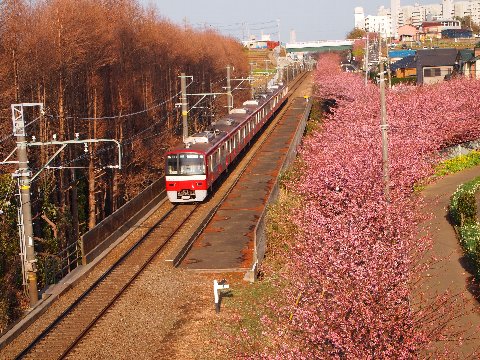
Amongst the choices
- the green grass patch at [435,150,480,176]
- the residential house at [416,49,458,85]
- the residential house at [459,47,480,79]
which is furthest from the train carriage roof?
the residential house at [416,49,458,85]

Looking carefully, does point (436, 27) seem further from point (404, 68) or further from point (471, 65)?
point (471, 65)

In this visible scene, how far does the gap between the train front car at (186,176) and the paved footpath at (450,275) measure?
8.50m

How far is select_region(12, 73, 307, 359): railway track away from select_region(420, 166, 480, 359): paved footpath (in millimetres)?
7479

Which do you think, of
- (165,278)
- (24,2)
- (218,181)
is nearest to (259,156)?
(218,181)

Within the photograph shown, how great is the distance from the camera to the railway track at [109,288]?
14.2m

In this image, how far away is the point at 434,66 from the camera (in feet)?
204

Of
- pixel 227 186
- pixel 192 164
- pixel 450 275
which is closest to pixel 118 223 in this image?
pixel 192 164

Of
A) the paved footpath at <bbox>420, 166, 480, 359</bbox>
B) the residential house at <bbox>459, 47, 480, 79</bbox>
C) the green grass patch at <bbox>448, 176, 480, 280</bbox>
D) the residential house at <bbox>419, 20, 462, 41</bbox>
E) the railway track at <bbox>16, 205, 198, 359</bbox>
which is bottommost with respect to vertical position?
the railway track at <bbox>16, 205, 198, 359</bbox>

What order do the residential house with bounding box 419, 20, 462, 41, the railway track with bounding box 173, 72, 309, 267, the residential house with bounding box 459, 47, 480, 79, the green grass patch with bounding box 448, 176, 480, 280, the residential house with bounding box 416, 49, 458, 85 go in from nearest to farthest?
the green grass patch with bounding box 448, 176, 480, 280 < the railway track with bounding box 173, 72, 309, 267 < the residential house with bounding box 459, 47, 480, 79 < the residential house with bounding box 416, 49, 458, 85 < the residential house with bounding box 419, 20, 462, 41

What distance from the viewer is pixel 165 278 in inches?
714

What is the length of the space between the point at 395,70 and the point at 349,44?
5965cm

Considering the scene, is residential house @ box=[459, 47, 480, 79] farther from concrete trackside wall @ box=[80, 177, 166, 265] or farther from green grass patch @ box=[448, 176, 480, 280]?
concrete trackside wall @ box=[80, 177, 166, 265]

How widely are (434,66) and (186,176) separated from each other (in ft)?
141

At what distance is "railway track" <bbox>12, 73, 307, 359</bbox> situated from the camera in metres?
14.2
